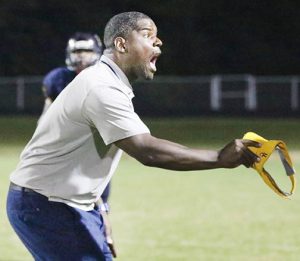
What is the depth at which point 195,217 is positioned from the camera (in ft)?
34.2

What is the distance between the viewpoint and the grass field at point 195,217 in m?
8.24

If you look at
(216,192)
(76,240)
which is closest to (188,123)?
(216,192)

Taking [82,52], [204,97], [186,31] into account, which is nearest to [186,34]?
[186,31]

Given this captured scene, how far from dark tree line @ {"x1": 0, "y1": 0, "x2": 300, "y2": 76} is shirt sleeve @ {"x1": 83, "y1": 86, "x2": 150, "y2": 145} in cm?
3258

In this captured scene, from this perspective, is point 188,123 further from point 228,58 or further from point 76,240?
point 76,240

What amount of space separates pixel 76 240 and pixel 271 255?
3.97 metres

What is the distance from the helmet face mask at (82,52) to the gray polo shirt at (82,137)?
8.88 ft

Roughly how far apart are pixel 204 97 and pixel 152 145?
28267 millimetres

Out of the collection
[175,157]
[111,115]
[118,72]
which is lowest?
[175,157]

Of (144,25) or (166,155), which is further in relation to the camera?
(144,25)

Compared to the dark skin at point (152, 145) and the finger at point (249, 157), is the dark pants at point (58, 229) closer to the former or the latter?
the dark skin at point (152, 145)

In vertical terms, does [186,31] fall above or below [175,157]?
Answer: below

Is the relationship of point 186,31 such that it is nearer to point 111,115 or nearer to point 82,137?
point 82,137

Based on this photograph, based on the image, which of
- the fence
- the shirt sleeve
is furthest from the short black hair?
the fence
